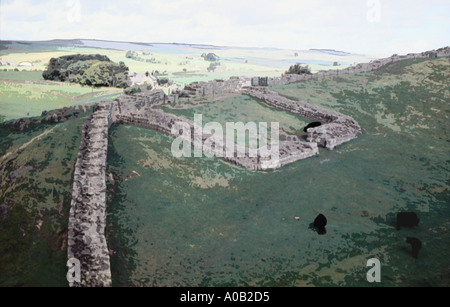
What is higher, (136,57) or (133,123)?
(136,57)

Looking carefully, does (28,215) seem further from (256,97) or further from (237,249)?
(256,97)

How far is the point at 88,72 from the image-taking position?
6731cm

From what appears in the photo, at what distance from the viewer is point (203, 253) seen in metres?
14.9

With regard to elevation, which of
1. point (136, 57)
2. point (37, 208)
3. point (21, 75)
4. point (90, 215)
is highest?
point (136, 57)

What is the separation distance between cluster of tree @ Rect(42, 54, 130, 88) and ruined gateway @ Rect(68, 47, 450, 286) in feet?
119

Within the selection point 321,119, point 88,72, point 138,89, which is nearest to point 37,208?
point 321,119

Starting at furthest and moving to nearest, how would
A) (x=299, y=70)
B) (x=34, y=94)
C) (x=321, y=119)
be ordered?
(x=299, y=70)
(x=34, y=94)
(x=321, y=119)

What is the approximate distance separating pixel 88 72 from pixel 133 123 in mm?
47256

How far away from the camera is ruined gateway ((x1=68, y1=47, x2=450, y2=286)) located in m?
13.1

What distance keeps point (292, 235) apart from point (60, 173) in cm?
1221

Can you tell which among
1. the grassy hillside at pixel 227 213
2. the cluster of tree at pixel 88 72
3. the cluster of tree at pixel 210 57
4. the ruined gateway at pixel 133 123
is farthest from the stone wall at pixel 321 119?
the cluster of tree at pixel 210 57

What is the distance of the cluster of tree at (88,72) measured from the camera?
6694cm

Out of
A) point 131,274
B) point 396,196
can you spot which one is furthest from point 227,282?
point 396,196

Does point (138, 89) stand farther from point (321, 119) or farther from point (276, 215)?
point (276, 215)
